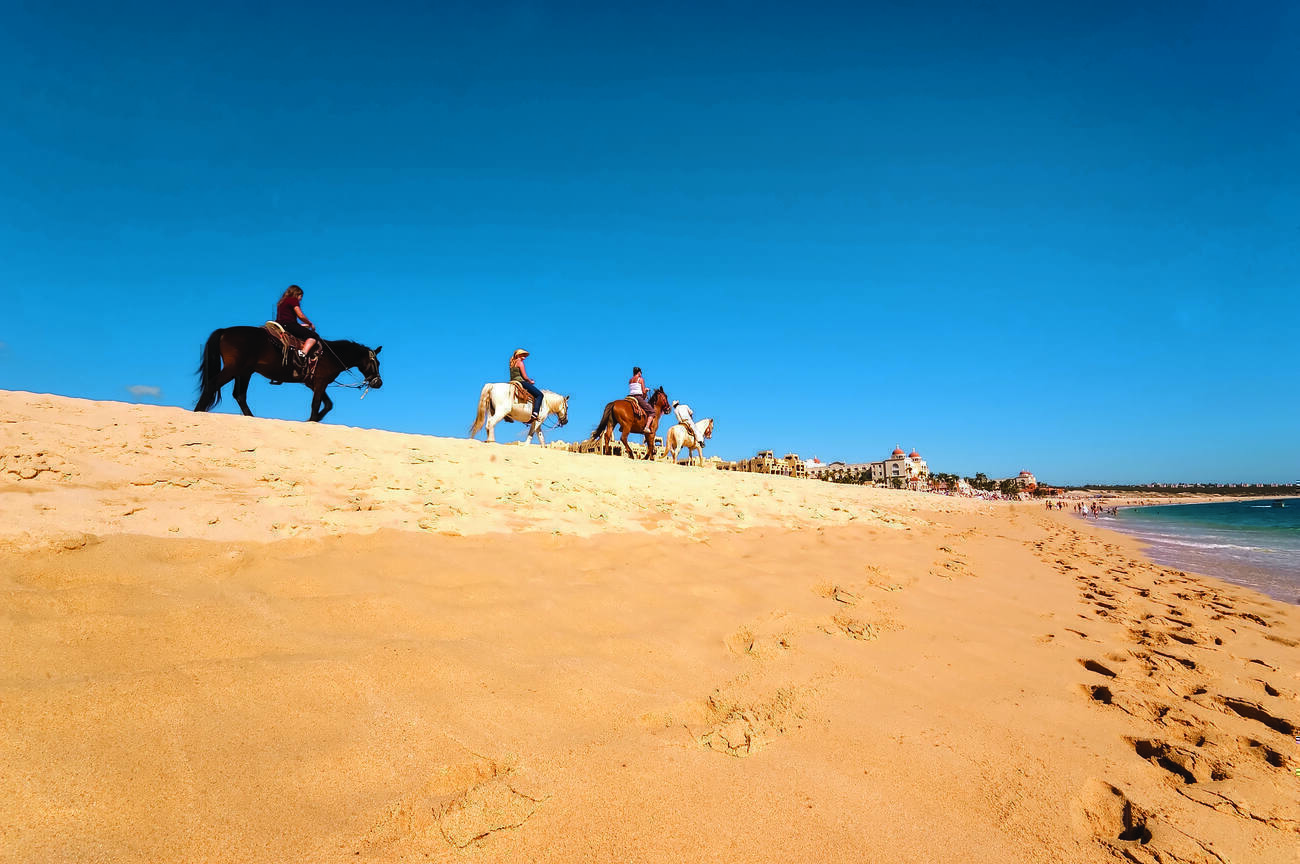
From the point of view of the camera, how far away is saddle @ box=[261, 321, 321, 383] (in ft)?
33.7

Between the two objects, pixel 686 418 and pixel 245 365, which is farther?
pixel 686 418

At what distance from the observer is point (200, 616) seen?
94.2 inches

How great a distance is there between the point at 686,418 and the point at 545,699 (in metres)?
18.5

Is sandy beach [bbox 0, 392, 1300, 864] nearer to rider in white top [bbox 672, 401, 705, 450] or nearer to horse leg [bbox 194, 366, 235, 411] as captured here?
horse leg [bbox 194, 366, 235, 411]

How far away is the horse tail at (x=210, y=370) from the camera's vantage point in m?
9.50

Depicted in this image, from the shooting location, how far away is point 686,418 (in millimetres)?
20516

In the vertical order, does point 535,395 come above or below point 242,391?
above

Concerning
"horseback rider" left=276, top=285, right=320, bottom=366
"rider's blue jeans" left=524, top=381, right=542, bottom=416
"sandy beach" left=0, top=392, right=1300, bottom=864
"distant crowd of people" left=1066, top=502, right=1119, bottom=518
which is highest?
"horseback rider" left=276, top=285, right=320, bottom=366

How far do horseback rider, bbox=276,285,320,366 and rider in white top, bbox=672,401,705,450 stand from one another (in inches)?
482

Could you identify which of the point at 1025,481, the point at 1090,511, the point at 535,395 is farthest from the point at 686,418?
the point at 1025,481

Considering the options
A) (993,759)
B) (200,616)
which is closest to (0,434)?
(200,616)

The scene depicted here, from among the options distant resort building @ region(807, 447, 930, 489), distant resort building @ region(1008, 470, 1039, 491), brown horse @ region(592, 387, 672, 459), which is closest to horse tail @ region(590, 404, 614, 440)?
brown horse @ region(592, 387, 672, 459)

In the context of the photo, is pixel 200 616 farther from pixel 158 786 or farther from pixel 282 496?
pixel 282 496

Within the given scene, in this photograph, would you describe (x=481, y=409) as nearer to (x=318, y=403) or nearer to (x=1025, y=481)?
(x=318, y=403)
